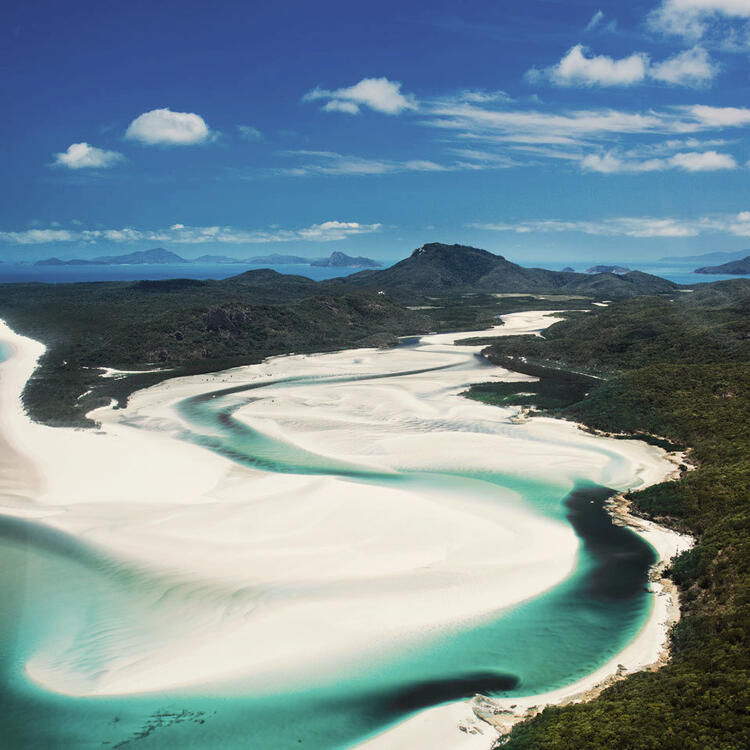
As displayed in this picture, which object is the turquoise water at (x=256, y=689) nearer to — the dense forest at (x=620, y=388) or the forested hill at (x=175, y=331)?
the dense forest at (x=620, y=388)

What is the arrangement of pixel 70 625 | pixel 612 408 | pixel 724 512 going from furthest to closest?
pixel 612 408, pixel 724 512, pixel 70 625

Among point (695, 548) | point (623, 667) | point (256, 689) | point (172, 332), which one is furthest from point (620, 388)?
point (172, 332)

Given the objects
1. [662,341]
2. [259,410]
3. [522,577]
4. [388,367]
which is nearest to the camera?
[522,577]

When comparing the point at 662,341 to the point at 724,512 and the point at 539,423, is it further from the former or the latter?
the point at 724,512

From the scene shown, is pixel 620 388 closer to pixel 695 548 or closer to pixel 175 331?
pixel 695 548

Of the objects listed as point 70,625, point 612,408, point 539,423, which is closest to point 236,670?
point 70,625

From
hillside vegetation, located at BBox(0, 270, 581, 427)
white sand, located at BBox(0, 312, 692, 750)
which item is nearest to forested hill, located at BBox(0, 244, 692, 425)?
hillside vegetation, located at BBox(0, 270, 581, 427)

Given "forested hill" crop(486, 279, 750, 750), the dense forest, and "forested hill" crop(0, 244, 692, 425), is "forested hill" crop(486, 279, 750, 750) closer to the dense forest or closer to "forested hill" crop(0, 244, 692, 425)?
the dense forest
